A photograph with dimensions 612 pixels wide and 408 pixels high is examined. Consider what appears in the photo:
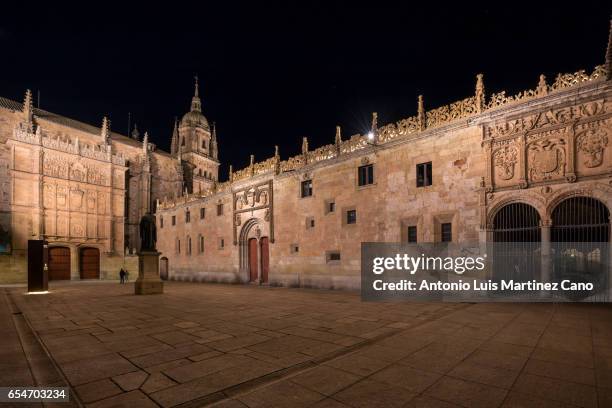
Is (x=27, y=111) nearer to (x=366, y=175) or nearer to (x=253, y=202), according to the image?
(x=253, y=202)

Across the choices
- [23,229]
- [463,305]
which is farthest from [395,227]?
[23,229]

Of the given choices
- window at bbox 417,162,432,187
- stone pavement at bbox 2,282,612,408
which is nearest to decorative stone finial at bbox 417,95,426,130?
window at bbox 417,162,432,187

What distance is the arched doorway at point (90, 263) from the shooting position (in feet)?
113

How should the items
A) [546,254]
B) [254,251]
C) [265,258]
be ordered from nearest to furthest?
[546,254]
[265,258]
[254,251]

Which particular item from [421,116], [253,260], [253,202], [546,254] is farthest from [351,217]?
[253,260]

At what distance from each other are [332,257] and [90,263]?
30.0 meters

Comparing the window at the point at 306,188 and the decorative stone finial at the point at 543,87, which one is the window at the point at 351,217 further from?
the decorative stone finial at the point at 543,87

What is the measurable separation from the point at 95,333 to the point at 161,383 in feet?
14.0

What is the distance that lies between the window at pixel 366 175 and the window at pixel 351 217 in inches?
64.6

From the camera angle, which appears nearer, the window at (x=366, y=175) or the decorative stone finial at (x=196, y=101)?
the window at (x=366, y=175)

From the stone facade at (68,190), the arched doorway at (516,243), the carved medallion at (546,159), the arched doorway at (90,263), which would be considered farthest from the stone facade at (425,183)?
the arched doorway at (90,263)

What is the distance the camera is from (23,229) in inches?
1176

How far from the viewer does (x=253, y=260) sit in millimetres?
24484

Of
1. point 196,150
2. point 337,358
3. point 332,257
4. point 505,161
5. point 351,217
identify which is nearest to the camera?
point 337,358
